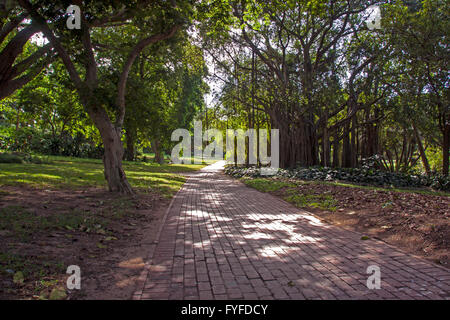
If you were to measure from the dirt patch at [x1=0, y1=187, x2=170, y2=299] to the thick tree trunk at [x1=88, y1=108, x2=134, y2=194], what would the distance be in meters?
1.05

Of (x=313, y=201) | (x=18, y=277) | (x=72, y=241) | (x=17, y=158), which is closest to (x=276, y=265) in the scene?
(x=18, y=277)

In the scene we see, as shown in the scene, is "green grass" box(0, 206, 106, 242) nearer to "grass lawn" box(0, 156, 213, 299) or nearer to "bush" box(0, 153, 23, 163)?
"grass lawn" box(0, 156, 213, 299)

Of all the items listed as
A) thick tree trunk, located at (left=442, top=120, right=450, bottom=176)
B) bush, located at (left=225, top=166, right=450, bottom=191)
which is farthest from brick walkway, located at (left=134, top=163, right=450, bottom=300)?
thick tree trunk, located at (left=442, top=120, right=450, bottom=176)

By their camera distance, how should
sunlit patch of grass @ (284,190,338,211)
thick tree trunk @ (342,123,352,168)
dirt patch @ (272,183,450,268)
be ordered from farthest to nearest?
thick tree trunk @ (342,123,352,168) < sunlit patch of grass @ (284,190,338,211) < dirt patch @ (272,183,450,268)

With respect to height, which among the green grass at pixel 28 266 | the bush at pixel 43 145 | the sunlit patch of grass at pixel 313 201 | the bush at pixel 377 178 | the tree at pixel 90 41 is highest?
the tree at pixel 90 41

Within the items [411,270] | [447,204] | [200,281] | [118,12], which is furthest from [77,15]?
[447,204]

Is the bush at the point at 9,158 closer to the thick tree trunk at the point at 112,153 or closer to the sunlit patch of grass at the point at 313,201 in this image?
the thick tree trunk at the point at 112,153

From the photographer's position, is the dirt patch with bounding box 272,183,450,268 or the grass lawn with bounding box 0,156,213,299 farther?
the dirt patch with bounding box 272,183,450,268

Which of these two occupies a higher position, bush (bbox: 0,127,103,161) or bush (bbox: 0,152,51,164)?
bush (bbox: 0,127,103,161)

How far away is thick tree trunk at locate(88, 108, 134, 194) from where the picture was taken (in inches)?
388

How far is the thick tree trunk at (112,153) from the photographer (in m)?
9.86

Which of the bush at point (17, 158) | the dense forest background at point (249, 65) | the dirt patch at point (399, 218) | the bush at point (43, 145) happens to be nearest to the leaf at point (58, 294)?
the dirt patch at point (399, 218)

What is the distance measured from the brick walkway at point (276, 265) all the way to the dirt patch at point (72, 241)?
366 mm

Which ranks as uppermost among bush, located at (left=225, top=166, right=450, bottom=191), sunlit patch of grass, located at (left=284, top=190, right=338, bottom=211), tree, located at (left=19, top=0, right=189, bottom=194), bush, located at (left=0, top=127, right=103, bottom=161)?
tree, located at (left=19, top=0, right=189, bottom=194)
